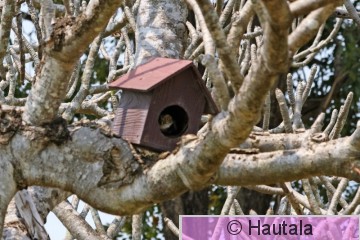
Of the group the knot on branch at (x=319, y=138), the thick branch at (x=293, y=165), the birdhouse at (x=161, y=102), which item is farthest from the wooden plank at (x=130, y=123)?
the knot on branch at (x=319, y=138)

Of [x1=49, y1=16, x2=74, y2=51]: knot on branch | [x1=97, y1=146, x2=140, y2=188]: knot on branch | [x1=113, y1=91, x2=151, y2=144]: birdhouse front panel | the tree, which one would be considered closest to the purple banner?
the tree

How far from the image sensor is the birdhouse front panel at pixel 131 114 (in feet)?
9.91

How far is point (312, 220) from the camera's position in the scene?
14.1 feet

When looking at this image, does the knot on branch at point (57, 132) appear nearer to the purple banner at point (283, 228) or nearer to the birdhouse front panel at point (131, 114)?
the birdhouse front panel at point (131, 114)

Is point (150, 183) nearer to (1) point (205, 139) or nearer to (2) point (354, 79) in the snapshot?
(1) point (205, 139)

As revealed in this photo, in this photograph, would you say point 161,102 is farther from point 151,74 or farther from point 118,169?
point 118,169

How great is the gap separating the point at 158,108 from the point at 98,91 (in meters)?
1.48

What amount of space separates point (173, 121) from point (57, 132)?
0.53m

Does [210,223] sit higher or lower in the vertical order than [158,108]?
lower

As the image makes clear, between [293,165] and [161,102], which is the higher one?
[161,102]

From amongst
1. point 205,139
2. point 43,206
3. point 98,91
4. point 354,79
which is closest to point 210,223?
point 98,91

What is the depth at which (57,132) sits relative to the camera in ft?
9.21

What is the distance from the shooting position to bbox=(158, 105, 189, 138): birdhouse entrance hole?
10.5ft

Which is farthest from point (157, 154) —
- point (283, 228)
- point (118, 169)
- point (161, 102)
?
point (283, 228)
